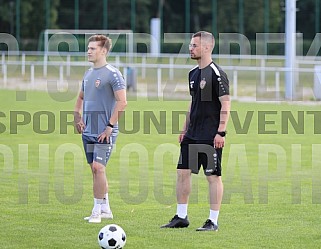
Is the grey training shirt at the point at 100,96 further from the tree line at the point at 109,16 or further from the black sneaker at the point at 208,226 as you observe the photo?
the tree line at the point at 109,16

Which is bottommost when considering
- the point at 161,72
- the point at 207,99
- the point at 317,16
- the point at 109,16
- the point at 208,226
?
the point at 208,226

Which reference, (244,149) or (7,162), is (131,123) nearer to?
(244,149)

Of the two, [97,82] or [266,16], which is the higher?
[266,16]

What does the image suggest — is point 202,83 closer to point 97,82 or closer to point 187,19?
point 97,82

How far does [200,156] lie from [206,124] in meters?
0.32

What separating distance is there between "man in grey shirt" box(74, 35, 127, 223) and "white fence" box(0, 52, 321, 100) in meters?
19.2

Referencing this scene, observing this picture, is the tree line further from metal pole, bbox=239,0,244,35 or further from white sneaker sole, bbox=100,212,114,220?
white sneaker sole, bbox=100,212,114,220

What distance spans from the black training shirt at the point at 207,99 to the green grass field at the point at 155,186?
0.98m

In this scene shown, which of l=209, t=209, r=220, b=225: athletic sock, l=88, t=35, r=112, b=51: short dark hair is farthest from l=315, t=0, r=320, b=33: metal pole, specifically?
l=209, t=209, r=220, b=225: athletic sock

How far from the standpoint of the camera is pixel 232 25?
41.8 meters

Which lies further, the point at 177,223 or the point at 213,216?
the point at 177,223

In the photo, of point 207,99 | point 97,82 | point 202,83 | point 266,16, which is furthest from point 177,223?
point 266,16

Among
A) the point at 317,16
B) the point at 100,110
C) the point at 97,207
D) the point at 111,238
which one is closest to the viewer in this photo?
the point at 111,238

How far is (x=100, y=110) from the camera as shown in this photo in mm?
9383
